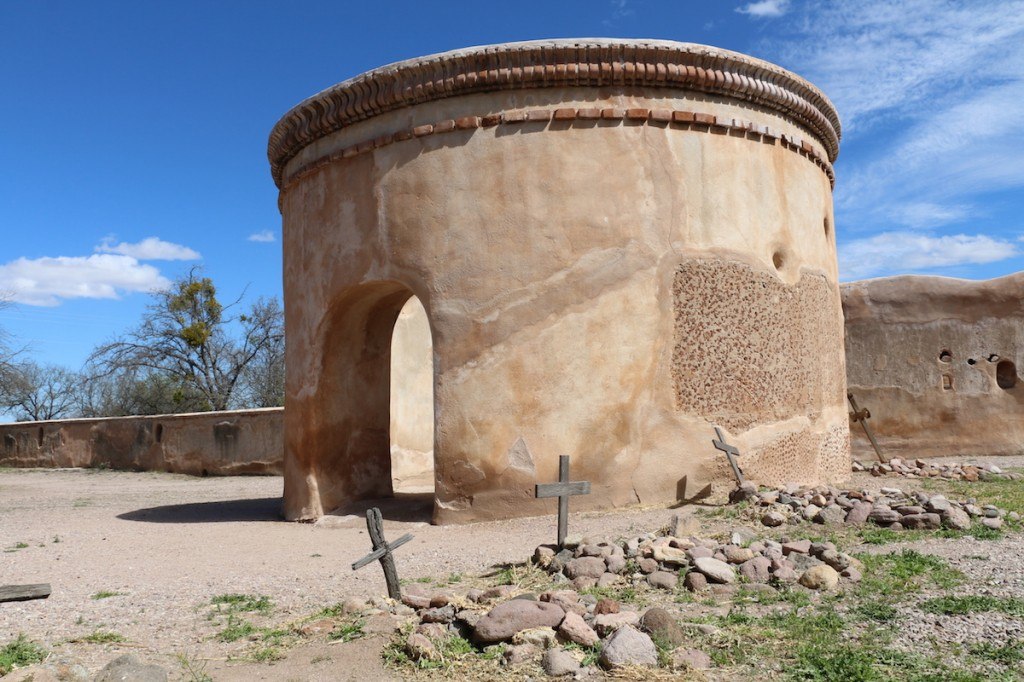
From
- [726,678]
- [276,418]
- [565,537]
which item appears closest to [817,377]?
[565,537]

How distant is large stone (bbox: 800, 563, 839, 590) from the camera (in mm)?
4703

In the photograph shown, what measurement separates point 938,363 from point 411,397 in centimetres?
788

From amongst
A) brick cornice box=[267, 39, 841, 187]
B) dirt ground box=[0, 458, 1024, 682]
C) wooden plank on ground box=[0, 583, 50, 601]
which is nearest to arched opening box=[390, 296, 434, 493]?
dirt ground box=[0, 458, 1024, 682]

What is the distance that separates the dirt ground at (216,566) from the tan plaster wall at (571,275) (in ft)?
1.92

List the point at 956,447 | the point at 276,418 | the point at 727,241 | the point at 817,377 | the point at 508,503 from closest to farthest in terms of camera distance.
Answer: the point at 508,503 < the point at 727,241 < the point at 817,377 < the point at 956,447 < the point at 276,418

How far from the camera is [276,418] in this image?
50.3 feet

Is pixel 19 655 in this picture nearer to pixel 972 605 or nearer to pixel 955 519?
pixel 972 605

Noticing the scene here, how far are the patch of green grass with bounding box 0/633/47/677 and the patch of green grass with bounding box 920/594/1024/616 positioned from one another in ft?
14.0

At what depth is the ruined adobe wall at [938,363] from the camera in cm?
1242

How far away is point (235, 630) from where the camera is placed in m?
4.61

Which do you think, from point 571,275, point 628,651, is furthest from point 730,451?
point 628,651

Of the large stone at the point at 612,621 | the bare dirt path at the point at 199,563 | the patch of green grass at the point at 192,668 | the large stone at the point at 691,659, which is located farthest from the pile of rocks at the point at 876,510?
the patch of green grass at the point at 192,668

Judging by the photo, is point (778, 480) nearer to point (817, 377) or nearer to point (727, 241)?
point (817, 377)

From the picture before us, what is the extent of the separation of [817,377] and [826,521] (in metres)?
2.69
